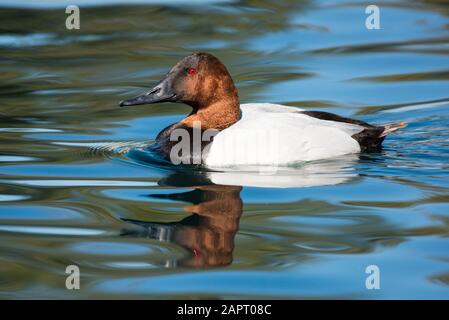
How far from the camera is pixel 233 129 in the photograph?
700 centimetres

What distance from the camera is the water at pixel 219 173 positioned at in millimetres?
4930

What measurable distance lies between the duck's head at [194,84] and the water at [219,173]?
44cm

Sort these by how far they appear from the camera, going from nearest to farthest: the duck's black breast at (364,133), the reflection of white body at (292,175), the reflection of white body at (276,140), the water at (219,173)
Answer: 1. the water at (219,173)
2. the reflection of white body at (292,175)
3. the reflection of white body at (276,140)
4. the duck's black breast at (364,133)

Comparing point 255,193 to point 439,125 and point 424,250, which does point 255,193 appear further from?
point 439,125

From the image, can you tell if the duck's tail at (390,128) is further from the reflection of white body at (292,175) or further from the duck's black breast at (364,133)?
the reflection of white body at (292,175)

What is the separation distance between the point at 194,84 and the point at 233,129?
492 millimetres

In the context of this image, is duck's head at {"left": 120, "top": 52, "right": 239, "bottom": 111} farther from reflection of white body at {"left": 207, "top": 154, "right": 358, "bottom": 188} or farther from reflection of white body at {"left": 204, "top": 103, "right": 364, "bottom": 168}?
reflection of white body at {"left": 207, "top": 154, "right": 358, "bottom": 188}

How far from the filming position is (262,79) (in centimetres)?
939

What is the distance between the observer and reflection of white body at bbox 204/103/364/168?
6.89 metres

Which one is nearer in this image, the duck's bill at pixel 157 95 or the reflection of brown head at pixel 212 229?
the reflection of brown head at pixel 212 229

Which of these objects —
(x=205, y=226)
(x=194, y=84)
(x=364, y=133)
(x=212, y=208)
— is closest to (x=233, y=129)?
(x=194, y=84)

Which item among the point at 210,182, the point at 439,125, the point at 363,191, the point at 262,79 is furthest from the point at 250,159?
the point at 262,79

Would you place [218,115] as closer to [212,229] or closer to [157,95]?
[157,95]

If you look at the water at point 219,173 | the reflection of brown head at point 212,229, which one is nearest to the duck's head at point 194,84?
the water at point 219,173
